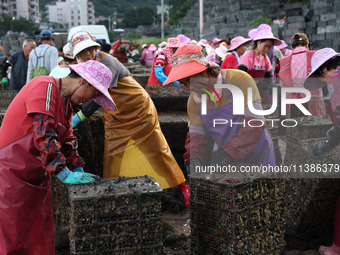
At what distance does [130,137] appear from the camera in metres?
4.00

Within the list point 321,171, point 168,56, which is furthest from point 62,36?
point 321,171

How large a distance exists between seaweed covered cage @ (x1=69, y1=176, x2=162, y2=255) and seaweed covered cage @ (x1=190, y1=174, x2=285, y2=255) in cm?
42

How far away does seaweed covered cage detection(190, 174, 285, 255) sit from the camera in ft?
9.33

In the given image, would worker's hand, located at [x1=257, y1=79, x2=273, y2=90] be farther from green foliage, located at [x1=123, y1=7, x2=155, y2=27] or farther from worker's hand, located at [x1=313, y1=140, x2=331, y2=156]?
green foliage, located at [x1=123, y1=7, x2=155, y2=27]

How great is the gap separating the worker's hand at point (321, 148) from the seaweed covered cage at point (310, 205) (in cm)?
8

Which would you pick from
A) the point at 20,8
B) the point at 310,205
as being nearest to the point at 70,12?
the point at 20,8

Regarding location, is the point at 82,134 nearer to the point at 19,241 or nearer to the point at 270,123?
the point at 19,241

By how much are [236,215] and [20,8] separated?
106m

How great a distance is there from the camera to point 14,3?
98.2 metres

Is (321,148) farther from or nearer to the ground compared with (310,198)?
farther from the ground

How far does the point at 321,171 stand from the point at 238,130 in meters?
0.85

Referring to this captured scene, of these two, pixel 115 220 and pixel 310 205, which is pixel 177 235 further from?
pixel 115 220

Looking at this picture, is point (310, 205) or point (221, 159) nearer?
point (221, 159)

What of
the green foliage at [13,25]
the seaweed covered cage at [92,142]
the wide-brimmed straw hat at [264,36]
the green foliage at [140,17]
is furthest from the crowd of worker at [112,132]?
the green foliage at [140,17]
